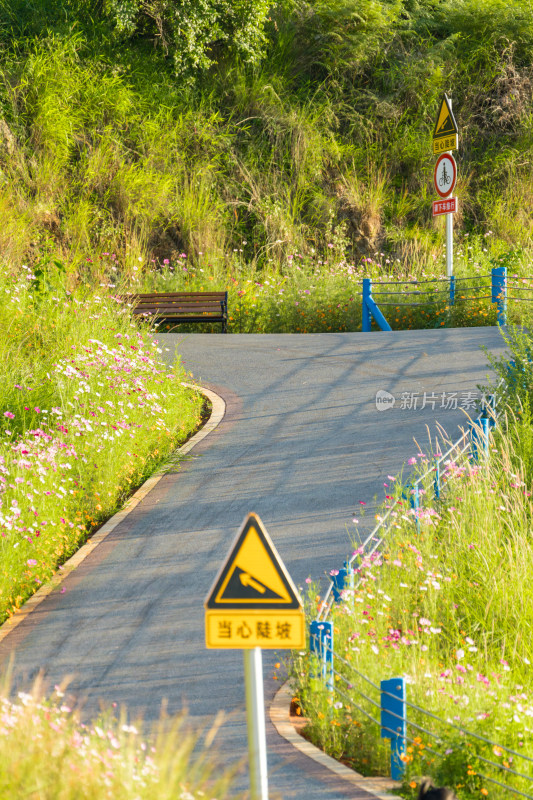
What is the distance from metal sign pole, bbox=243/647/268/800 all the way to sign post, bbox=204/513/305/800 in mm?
24

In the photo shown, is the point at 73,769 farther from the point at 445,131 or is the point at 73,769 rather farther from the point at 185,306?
the point at 445,131

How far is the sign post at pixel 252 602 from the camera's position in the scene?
3506mm

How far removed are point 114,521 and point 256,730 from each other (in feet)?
18.4

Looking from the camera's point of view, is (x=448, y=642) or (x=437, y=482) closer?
(x=448, y=642)

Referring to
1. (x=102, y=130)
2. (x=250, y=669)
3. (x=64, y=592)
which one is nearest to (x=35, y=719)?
(x=250, y=669)

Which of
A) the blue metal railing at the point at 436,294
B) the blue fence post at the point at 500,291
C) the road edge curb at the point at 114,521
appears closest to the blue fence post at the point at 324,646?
the road edge curb at the point at 114,521

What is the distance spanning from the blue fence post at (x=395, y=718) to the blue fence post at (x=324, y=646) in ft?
1.70

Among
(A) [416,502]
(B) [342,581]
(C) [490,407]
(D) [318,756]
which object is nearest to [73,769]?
(D) [318,756]

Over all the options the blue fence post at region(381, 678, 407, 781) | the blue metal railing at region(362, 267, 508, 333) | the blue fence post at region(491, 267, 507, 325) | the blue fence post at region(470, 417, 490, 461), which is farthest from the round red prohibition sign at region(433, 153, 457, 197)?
the blue fence post at region(381, 678, 407, 781)

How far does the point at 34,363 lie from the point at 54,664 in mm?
5204

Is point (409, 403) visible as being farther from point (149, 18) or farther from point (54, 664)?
point (149, 18)

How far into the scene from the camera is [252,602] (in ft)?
11.7

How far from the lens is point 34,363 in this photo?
10781 millimetres

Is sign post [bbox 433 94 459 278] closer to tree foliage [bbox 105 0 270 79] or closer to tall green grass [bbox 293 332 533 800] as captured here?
tree foliage [bbox 105 0 270 79]
